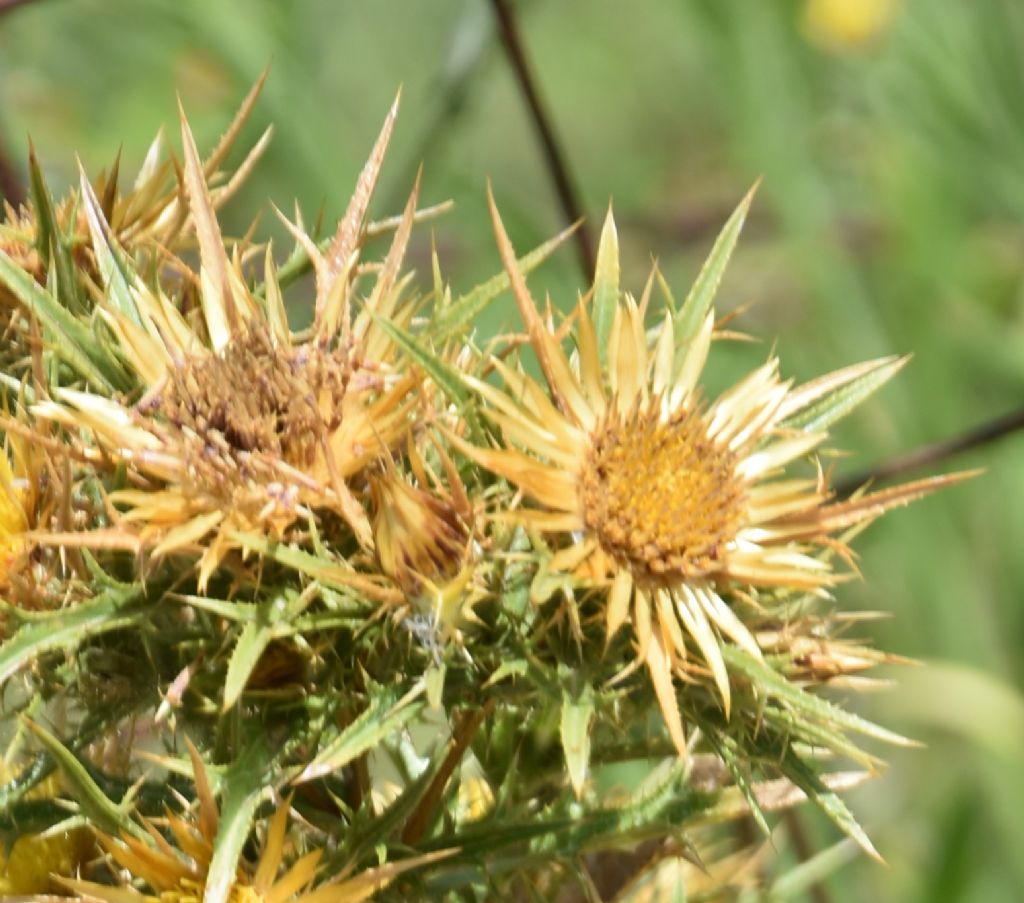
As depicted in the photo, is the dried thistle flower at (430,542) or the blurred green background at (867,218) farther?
the blurred green background at (867,218)

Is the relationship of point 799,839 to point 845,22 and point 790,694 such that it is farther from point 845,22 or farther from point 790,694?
point 845,22

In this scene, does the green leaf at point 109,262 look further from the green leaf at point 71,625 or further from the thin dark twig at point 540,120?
the thin dark twig at point 540,120

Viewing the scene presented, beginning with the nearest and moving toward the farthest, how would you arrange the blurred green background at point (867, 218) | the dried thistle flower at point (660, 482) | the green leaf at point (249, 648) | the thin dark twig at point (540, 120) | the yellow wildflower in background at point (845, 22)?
the green leaf at point (249, 648), the dried thistle flower at point (660, 482), the thin dark twig at point (540, 120), the blurred green background at point (867, 218), the yellow wildflower in background at point (845, 22)

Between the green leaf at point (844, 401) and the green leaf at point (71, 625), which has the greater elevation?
the green leaf at point (71, 625)

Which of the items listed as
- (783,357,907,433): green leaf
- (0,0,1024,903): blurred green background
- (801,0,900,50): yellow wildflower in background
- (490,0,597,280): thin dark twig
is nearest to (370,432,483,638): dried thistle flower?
(783,357,907,433): green leaf

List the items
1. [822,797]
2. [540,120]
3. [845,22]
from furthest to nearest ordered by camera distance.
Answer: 1. [845,22]
2. [540,120]
3. [822,797]

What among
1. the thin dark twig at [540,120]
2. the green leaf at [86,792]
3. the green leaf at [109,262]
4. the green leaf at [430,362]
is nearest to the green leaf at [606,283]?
the green leaf at [430,362]

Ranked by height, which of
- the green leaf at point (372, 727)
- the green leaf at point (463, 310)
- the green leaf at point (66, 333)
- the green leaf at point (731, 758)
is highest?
the green leaf at point (66, 333)

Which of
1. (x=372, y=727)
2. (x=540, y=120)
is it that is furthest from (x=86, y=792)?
(x=540, y=120)
